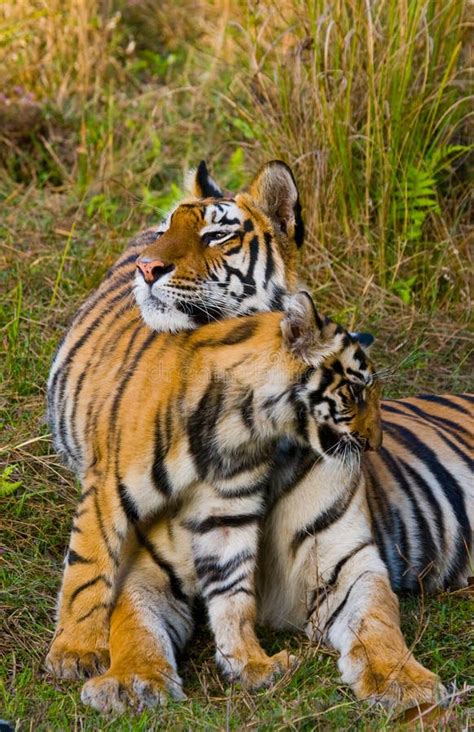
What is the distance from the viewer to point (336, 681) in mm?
3180

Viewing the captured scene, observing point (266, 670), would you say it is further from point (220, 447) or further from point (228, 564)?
point (220, 447)

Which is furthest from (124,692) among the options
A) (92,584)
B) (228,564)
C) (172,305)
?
(172,305)

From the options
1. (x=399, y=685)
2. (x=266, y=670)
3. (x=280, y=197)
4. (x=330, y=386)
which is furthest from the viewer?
(x=280, y=197)

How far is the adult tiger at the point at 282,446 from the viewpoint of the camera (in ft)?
11.0

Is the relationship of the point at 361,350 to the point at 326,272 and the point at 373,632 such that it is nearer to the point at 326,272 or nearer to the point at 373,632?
the point at 373,632

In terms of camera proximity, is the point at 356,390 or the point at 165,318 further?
the point at 165,318

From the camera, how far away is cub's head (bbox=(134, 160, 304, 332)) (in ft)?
11.3

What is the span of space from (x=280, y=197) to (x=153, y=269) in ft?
1.93

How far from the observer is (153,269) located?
3439 millimetres

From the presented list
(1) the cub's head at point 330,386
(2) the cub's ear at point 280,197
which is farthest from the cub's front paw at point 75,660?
(2) the cub's ear at point 280,197

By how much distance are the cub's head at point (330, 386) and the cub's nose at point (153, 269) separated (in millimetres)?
375

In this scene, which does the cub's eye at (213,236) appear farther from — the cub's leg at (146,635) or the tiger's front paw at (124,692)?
the tiger's front paw at (124,692)

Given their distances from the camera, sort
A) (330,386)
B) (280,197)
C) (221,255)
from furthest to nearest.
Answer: (280,197) → (221,255) → (330,386)

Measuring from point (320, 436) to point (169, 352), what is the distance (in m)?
0.46
